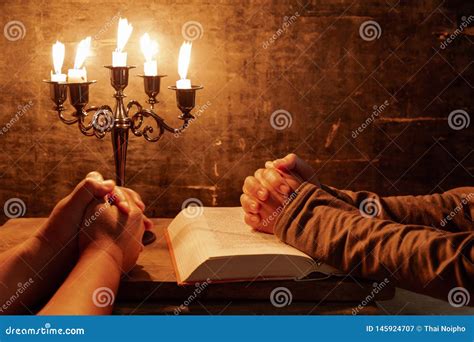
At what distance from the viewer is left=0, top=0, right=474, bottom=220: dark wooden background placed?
8.71ft

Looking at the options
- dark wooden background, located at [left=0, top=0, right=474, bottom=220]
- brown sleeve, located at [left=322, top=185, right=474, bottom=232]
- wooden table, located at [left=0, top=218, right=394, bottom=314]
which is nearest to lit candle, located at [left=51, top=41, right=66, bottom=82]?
dark wooden background, located at [left=0, top=0, right=474, bottom=220]

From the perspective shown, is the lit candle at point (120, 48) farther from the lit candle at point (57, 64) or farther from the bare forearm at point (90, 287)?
the bare forearm at point (90, 287)

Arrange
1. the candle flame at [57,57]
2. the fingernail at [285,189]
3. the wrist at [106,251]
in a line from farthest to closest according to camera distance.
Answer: the candle flame at [57,57], the fingernail at [285,189], the wrist at [106,251]

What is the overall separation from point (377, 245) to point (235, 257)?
32 centimetres

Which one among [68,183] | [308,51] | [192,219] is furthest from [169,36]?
[192,219]

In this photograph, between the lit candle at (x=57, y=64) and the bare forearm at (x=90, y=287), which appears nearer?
the bare forearm at (x=90, y=287)

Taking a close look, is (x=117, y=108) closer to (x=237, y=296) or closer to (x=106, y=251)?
(x=106, y=251)

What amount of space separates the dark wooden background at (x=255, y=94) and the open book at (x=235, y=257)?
3.59 ft

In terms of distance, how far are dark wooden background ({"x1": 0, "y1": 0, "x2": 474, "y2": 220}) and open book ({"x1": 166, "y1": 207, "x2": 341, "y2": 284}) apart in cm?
110

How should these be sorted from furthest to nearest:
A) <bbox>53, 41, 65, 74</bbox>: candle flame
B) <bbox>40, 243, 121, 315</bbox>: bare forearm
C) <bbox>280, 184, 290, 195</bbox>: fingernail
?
<bbox>53, 41, 65, 74</bbox>: candle flame, <bbox>280, 184, 290, 195</bbox>: fingernail, <bbox>40, 243, 121, 315</bbox>: bare forearm

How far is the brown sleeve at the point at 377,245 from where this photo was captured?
1402 millimetres

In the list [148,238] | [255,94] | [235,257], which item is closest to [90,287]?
[235,257]

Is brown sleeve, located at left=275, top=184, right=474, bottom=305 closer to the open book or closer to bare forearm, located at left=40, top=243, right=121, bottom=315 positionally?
the open book

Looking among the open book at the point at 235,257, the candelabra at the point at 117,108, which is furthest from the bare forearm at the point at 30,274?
the candelabra at the point at 117,108
